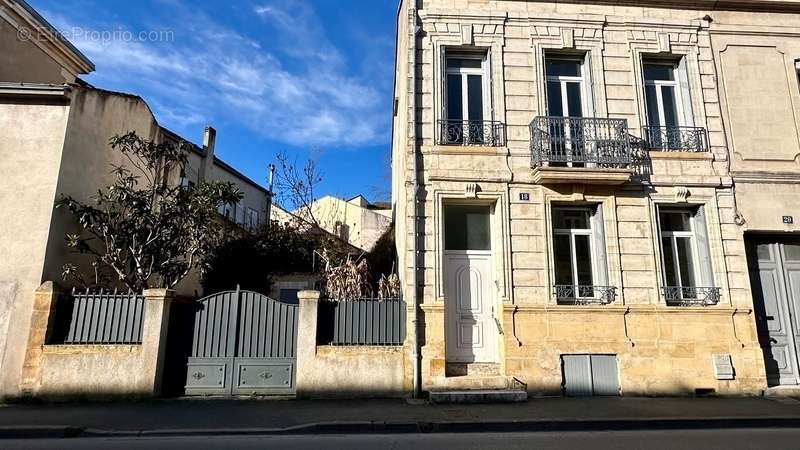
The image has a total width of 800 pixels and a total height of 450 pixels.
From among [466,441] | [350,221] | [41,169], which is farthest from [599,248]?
[350,221]

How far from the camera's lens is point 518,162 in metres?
9.18

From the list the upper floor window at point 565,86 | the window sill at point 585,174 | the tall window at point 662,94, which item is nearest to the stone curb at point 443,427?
the window sill at point 585,174

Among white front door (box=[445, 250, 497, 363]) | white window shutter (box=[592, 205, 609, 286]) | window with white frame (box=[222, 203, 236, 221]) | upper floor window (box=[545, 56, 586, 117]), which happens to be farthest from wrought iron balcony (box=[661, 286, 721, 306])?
window with white frame (box=[222, 203, 236, 221])

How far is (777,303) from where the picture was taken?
9.19 meters

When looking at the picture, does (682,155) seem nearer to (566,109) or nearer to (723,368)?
(566,109)

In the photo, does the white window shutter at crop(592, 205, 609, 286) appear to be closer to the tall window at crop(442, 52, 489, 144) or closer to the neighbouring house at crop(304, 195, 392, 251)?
the tall window at crop(442, 52, 489, 144)

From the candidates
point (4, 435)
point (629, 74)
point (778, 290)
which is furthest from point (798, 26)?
point (4, 435)

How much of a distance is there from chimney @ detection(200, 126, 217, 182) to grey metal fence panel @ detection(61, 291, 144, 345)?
37.4 ft

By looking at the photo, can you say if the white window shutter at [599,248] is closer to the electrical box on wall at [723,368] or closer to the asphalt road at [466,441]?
the electrical box on wall at [723,368]

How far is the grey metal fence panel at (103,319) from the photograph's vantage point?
8.12m

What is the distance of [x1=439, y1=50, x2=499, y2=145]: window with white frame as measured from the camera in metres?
9.30

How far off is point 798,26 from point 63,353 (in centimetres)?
1603

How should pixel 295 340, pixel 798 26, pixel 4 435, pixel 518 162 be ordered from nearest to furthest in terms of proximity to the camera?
pixel 4 435
pixel 295 340
pixel 518 162
pixel 798 26

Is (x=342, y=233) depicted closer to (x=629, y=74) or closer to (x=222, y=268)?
(x=222, y=268)
